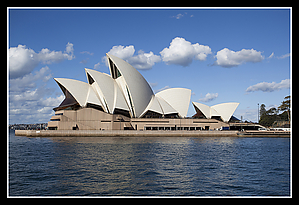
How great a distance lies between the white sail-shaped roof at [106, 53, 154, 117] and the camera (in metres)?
59.0

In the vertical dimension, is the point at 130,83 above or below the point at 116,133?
above

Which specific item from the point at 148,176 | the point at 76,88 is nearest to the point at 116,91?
the point at 76,88

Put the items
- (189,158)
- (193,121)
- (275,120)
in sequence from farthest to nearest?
(275,120) < (193,121) < (189,158)

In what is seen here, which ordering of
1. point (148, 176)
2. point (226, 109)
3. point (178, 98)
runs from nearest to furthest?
point (148, 176)
point (178, 98)
point (226, 109)

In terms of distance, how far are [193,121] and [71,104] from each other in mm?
31923

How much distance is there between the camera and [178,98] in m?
68.8

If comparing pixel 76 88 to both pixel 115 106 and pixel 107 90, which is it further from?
pixel 115 106

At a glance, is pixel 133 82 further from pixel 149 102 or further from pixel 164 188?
pixel 164 188

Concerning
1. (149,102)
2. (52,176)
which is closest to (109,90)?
(149,102)

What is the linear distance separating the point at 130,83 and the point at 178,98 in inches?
664

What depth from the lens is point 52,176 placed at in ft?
53.5

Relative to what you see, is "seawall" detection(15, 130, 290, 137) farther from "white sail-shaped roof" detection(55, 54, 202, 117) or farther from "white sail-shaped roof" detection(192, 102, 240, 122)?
"white sail-shaped roof" detection(192, 102, 240, 122)
